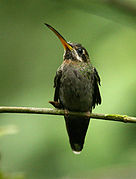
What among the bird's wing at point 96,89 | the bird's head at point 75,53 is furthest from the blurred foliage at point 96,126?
the bird's head at point 75,53

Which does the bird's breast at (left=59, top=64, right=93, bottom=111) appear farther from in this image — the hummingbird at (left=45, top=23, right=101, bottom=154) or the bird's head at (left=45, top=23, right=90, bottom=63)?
the bird's head at (left=45, top=23, right=90, bottom=63)

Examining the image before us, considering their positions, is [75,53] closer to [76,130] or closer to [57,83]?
[57,83]

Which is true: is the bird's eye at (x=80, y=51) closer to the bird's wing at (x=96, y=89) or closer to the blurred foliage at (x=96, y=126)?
the blurred foliage at (x=96, y=126)

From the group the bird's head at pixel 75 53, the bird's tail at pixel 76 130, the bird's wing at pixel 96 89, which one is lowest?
the bird's tail at pixel 76 130

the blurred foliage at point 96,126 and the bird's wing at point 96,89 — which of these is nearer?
the blurred foliage at point 96,126

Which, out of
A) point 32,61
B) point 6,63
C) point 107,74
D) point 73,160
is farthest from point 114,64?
point 6,63

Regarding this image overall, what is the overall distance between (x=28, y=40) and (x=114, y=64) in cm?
492

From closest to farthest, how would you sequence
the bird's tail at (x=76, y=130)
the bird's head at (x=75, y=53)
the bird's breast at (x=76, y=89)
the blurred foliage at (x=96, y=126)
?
the blurred foliage at (x=96, y=126) → the bird's breast at (x=76, y=89) → the bird's tail at (x=76, y=130) → the bird's head at (x=75, y=53)

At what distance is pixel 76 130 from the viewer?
4.32 m

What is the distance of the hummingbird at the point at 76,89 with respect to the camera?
3928 millimetres

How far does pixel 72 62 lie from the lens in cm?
421

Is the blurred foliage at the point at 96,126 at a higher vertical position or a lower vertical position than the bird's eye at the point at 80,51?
lower

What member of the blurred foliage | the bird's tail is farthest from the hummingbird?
the blurred foliage

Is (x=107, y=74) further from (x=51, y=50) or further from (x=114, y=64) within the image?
(x=51, y=50)
